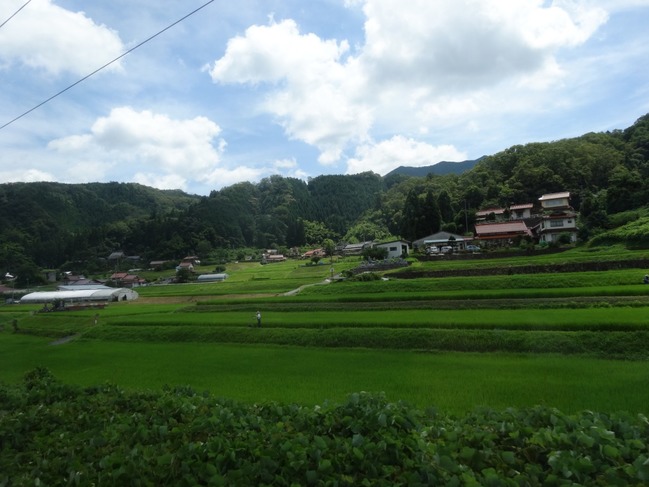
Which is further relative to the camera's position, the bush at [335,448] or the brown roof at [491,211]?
the brown roof at [491,211]

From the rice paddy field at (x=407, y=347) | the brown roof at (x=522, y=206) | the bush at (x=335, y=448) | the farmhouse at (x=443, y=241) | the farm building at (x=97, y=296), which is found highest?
the brown roof at (x=522, y=206)

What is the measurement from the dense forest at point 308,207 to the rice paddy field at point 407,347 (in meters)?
18.7

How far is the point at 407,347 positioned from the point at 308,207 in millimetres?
112169

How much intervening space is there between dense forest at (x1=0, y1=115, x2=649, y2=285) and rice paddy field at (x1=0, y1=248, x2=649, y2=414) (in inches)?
737

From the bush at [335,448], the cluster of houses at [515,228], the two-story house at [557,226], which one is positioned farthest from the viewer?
the cluster of houses at [515,228]

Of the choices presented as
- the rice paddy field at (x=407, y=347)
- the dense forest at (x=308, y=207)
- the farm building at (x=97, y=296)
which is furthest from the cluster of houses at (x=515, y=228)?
the farm building at (x=97, y=296)

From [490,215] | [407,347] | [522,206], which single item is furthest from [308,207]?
[407,347]

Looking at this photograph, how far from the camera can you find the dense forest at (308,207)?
2203 inches

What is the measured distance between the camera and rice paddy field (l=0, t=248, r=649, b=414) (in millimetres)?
10188

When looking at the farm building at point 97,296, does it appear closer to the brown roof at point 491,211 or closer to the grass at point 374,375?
the grass at point 374,375

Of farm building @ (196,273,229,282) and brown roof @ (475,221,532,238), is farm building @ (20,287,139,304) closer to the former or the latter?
farm building @ (196,273,229,282)

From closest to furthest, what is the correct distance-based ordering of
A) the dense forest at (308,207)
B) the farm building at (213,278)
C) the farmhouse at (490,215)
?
the farmhouse at (490,215) < the dense forest at (308,207) < the farm building at (213,278)

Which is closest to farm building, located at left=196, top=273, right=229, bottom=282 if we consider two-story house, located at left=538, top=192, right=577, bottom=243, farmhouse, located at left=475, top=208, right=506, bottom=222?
farmhouse, located at left=475, top=208, right=506, bottom=222

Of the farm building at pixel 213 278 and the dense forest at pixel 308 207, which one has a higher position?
Result: the dense forest at pixel 308 207
